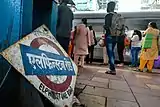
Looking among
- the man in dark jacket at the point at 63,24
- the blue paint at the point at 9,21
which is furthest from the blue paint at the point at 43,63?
the man in dark jacket at the point at 63,24

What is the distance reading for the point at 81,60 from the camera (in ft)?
23.8

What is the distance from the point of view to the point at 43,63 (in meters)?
1.68

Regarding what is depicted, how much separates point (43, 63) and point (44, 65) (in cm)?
2

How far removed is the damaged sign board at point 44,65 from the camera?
1496 millimetres

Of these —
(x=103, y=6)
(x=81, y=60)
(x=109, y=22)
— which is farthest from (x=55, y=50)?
(x=103, y=6)

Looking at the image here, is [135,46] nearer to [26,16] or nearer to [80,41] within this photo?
[80,41]

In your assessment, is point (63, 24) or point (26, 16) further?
point (63, 24)

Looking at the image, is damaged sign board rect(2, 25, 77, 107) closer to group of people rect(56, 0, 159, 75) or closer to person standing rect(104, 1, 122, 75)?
group of people rect(56, 0, 159, 75)

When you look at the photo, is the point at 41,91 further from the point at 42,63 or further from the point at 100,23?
the point at 100,23

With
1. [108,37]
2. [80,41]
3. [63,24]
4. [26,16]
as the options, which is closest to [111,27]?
[108,37]

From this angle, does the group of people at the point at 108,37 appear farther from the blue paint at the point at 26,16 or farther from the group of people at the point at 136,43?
the blue paint at the point at 26,16

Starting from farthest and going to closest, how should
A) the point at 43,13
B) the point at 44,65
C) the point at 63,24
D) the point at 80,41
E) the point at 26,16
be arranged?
the point at 80,41 < the point at 63,24 < the point at 43,13 < the point at 26,16 < the point at 44,65

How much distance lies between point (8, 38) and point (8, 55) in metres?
0.40

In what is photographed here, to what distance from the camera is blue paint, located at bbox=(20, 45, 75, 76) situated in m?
1.54
